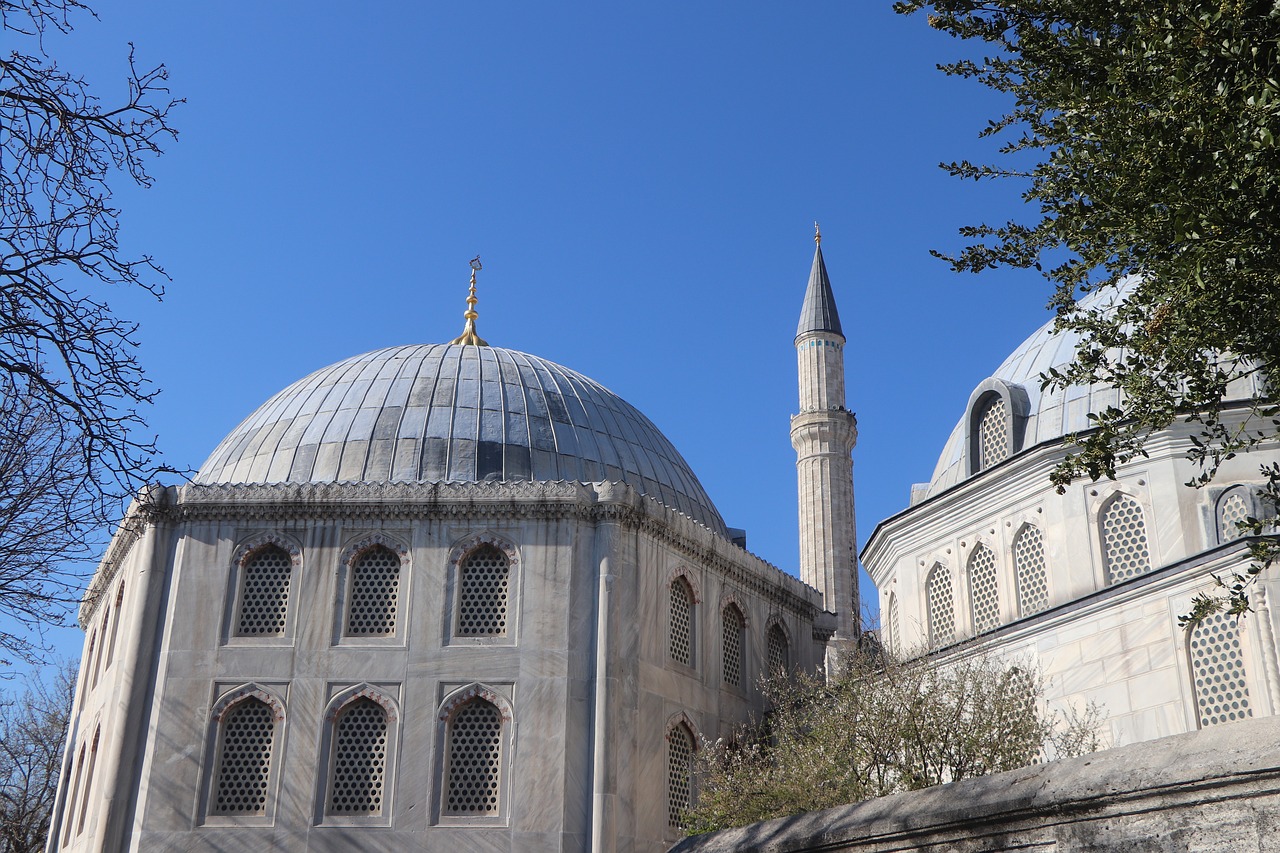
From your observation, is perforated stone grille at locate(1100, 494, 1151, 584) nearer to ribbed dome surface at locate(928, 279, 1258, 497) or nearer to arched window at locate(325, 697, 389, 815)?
ribbed dome surface at locate(928, 279, 1258, 497)

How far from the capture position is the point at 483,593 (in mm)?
16625

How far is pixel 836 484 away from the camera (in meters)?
30.2

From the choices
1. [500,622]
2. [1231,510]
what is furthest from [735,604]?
[1231,510]

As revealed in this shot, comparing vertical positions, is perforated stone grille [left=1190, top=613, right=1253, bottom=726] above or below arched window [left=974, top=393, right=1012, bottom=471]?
below

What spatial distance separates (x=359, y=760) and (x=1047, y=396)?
438 inches

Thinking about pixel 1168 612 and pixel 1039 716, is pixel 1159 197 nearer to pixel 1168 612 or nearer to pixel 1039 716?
pixel 1168 612

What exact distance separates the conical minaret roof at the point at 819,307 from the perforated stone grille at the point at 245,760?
20.2m

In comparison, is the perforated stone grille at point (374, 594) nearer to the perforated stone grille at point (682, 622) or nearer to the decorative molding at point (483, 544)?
the decorative molding at point (483, 544)

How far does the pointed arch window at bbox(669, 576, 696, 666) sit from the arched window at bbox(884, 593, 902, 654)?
11.8 feet

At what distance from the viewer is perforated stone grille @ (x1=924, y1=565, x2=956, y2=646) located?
60.2ft

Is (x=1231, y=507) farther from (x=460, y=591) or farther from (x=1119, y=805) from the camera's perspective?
(x=1119, y=805)

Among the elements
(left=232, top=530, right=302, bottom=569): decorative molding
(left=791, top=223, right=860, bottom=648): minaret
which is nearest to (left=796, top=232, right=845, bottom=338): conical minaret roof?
(left=791, top=223, right=860, bottom=648): minaret

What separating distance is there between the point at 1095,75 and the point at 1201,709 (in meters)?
9.24

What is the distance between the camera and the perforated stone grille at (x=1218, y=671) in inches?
508
